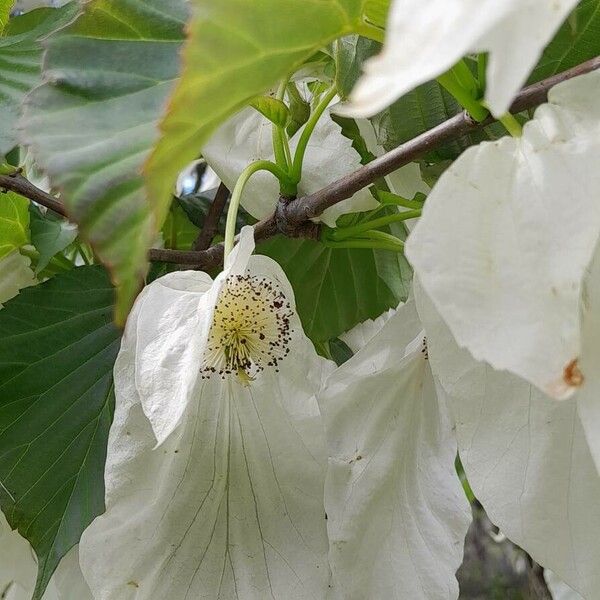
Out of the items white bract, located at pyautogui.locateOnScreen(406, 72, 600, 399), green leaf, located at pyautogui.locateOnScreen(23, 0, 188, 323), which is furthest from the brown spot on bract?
green leaf, located at pyautogui.locateOnScreen(23, 0, 188, 323)

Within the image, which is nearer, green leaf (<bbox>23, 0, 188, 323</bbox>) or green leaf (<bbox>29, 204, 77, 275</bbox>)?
green leaf (<bbox>23, 0, 188, 323</bbox>)

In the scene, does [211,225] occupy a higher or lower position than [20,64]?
lower

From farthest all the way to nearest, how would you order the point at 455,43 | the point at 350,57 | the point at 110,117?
the point at 350,57 < the point at 110,117 < the point at 455,43

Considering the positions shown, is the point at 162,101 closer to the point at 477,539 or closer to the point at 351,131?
the point at 351,131

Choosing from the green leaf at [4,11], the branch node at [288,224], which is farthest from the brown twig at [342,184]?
the green leaf at [4,11]

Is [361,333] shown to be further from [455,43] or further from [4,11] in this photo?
[455,43]

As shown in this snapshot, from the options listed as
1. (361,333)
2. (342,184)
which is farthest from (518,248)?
(361,333)

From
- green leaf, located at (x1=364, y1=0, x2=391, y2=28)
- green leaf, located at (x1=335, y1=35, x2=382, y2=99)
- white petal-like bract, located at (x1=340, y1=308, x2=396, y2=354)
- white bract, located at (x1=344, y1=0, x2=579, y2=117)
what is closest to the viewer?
white bract, located at (x1=344, y1=0, x2=579, y2=117)

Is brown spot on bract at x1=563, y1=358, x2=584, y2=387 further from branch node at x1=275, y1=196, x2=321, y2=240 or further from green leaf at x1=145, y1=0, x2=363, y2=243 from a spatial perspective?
branch node at x1=275, y1=196, x2=321, y2=240
